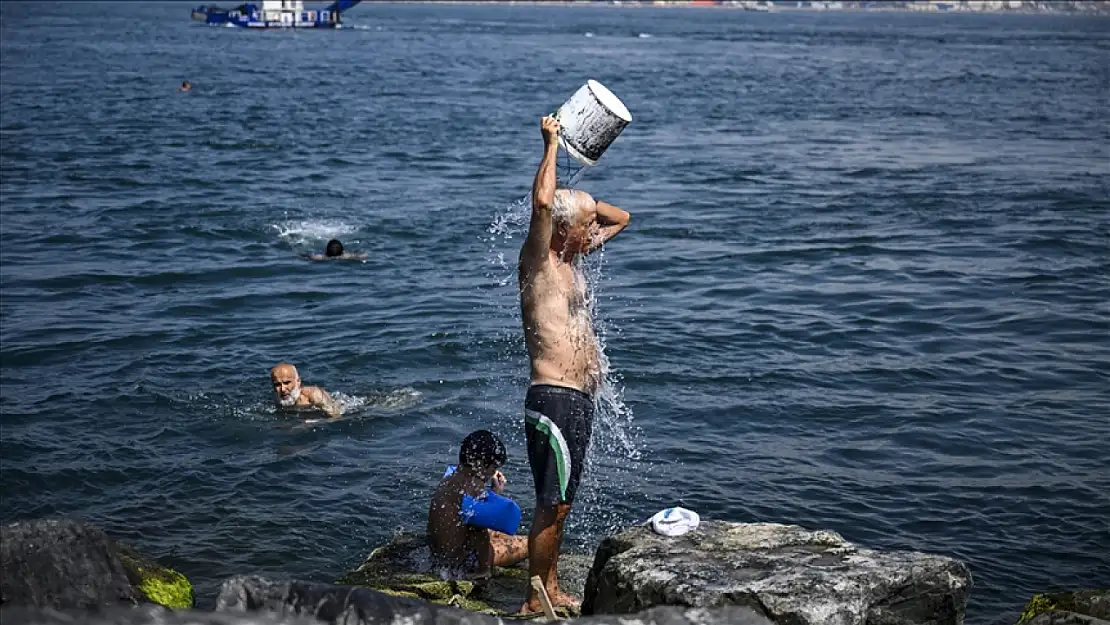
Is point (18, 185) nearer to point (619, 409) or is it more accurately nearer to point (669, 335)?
point (669, 335)


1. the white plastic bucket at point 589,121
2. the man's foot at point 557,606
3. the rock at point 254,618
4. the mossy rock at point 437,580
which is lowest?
the mossy rock at point 437,580

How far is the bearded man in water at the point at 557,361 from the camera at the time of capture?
666 centimetres

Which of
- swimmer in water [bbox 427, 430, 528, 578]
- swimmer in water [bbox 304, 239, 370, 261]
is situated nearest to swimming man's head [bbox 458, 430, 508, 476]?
swimmer in water [bbox 427, 430, 528, 578]

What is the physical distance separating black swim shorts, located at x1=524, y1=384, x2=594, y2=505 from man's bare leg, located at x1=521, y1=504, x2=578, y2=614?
0.08m

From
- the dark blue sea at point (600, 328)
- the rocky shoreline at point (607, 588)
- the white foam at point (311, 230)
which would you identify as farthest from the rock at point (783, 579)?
the white foam at point (311, 230)

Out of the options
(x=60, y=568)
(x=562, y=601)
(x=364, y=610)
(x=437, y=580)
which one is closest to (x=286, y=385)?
(x=437, y=580)

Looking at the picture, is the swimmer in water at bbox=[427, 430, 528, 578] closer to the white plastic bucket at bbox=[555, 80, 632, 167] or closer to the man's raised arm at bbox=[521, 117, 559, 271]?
the man's raised arm at bbox=[521, 117, 559, 271]

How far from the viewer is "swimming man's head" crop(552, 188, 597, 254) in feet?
21.8

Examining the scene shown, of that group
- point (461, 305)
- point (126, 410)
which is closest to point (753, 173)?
point (461, 305)

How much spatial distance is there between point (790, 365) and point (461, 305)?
4298mm

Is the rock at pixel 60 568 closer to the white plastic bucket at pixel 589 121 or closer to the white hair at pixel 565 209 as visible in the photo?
the white hair at pixel 565 209

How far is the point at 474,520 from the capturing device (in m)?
7.69

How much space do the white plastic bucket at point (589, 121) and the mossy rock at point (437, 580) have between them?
7.99ft

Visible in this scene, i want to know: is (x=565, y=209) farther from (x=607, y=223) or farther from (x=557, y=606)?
(x=557, y=606)
